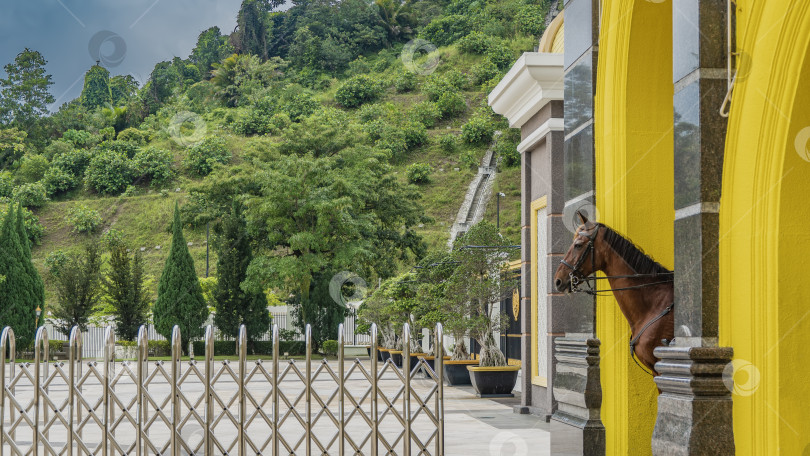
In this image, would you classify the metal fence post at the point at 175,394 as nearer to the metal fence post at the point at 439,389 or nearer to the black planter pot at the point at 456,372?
the metal fence post at the point at 439,389

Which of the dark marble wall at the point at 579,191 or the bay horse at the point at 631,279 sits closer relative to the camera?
the bay horse at the point at 631,279

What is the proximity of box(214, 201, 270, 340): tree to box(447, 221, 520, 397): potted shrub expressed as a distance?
1748 centimetres

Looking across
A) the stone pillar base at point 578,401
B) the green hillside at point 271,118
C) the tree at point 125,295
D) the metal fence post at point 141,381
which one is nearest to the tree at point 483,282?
the stone pillar base at point 578,401

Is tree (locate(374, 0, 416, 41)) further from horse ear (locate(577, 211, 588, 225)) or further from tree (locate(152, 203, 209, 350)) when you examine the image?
horse ear (locate(577, 211, 588, 225))

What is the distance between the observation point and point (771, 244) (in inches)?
151

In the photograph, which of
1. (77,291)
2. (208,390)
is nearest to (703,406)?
(208,390)

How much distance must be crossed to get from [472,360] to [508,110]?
211 inches

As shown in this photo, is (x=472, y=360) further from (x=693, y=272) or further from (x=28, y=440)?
(x=693, y=272)

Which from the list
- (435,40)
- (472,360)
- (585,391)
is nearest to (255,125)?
(435,40)

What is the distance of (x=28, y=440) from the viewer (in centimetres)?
827

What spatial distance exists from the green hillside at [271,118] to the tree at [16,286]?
20.4 feet

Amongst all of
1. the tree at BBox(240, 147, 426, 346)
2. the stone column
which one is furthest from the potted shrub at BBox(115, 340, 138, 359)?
the stone column

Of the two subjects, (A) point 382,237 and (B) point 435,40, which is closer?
(A) point 382,237

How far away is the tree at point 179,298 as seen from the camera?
28.8 meters
